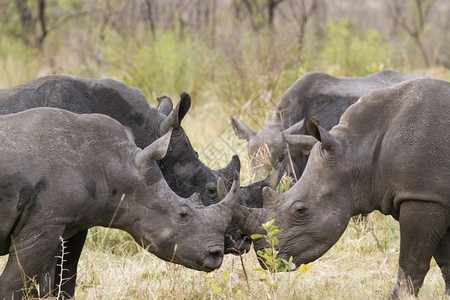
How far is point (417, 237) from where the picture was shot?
5.37 m

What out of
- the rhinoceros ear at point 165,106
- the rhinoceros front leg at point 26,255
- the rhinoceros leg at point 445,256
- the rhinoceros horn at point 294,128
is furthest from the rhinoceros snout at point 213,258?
the rhinoceros horn at point 294,128

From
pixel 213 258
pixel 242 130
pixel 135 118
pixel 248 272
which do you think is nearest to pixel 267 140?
pixel 242 130

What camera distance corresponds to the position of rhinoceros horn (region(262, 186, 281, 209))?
18.5 feet

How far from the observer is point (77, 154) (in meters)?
4.79

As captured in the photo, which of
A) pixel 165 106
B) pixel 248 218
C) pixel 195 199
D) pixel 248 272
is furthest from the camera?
pixel 248 272

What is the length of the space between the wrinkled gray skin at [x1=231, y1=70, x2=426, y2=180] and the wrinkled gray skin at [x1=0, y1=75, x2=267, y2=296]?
252 cm

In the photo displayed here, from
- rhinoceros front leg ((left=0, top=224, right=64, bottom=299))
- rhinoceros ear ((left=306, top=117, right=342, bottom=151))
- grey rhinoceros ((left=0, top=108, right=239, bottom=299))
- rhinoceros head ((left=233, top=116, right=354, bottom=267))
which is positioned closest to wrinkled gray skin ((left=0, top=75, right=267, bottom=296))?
rhinoceros head ((left=233, top=116, right=354, bottom=267))

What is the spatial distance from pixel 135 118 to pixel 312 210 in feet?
4.91

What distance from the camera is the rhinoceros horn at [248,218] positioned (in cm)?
561

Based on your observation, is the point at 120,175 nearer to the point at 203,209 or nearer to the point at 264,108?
the point at 203,209

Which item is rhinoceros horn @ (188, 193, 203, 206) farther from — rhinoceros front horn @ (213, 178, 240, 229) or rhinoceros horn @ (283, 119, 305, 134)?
rhinoceros horn @ (283, 119, 305, 134)

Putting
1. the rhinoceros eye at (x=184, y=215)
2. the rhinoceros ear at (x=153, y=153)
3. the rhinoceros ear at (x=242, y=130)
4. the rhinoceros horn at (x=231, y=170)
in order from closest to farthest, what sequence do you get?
the rhinoceros ear at (x=153, y=153)
the rhinoceros eye at (x=184, y=215)
the rhinoceros horn at (x=231, y=170)
the rhinoceros ear at (x=242, y=130)

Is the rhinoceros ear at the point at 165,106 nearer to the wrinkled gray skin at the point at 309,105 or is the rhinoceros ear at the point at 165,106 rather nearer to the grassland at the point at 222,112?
the grassland at the point at 222,112

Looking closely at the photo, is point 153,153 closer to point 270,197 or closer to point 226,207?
point 226,207
